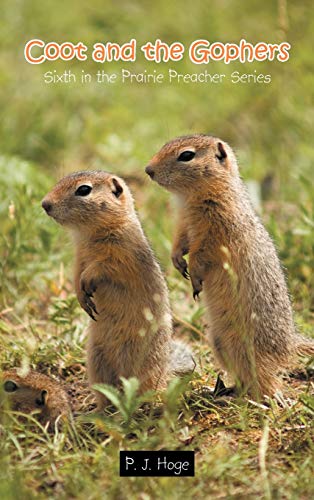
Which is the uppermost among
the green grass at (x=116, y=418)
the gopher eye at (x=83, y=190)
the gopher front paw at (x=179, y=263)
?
the gopher eye at (x=83, y=190)

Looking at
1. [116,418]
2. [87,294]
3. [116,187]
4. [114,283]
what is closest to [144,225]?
[116,187]

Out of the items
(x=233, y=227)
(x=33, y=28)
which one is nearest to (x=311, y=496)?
(x=233, y=227)

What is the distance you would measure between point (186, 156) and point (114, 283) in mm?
941

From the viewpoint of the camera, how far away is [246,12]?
1199 centimetres

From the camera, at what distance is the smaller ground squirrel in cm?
459

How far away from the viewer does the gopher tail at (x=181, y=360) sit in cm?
518

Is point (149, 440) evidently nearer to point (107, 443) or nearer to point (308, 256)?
point (107, 443)

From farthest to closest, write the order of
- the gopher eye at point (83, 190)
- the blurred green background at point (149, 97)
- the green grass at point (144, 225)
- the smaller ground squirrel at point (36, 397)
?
the blurred green background at point (149, 97)
the gopher eye at point (83, 190)
the smaller ground squirrel at point (36, 397)
the green grass at point (144, 225)

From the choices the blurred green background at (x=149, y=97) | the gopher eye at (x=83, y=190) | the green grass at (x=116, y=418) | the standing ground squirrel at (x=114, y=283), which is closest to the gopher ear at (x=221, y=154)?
the standing ground squirrel at (x=114, y=283)

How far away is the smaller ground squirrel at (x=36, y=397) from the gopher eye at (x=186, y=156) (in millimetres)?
1646

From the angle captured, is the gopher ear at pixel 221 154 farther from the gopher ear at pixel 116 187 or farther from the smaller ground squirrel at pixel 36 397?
the smaller ground squirrel at pixel 36 397

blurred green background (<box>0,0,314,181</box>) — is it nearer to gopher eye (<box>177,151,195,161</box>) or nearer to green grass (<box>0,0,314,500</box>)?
green grass (<box>0,0,314,500</box>)

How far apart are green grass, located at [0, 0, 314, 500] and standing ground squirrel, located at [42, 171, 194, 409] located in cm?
29

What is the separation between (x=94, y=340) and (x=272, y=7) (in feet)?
27.8
